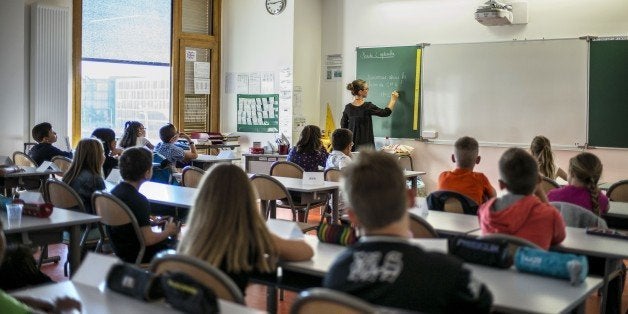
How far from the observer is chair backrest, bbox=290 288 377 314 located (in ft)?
5.57

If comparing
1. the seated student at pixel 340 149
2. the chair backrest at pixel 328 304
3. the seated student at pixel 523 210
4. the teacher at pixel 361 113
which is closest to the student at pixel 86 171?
the seated student at pixel 340 149

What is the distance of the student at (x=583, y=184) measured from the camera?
421cm

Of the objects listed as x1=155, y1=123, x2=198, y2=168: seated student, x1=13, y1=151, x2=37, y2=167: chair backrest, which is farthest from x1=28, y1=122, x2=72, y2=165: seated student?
x1=155, y1=123, x2=198, y2=168: seated student

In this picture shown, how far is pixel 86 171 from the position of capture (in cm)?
497

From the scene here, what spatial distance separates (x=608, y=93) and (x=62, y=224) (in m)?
5.92

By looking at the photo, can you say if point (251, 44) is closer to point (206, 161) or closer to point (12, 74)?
point (206, 161)

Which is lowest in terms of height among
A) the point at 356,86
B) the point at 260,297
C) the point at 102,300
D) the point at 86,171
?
the point at 260,297

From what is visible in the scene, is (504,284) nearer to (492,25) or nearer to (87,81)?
(492,25)

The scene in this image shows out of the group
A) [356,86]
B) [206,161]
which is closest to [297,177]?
[206,161]

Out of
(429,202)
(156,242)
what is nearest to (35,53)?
(156,242)

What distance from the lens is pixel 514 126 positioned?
825 centimetres

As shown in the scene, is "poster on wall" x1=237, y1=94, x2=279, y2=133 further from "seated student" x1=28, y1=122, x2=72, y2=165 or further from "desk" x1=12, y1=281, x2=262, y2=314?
"desk" x1=12, y1=281, x2=262, y2=314

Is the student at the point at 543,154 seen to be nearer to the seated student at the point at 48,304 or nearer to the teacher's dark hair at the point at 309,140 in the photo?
the teacher's dark hair at the point at 309,140

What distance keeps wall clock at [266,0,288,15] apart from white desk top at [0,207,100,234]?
632 centimetres
